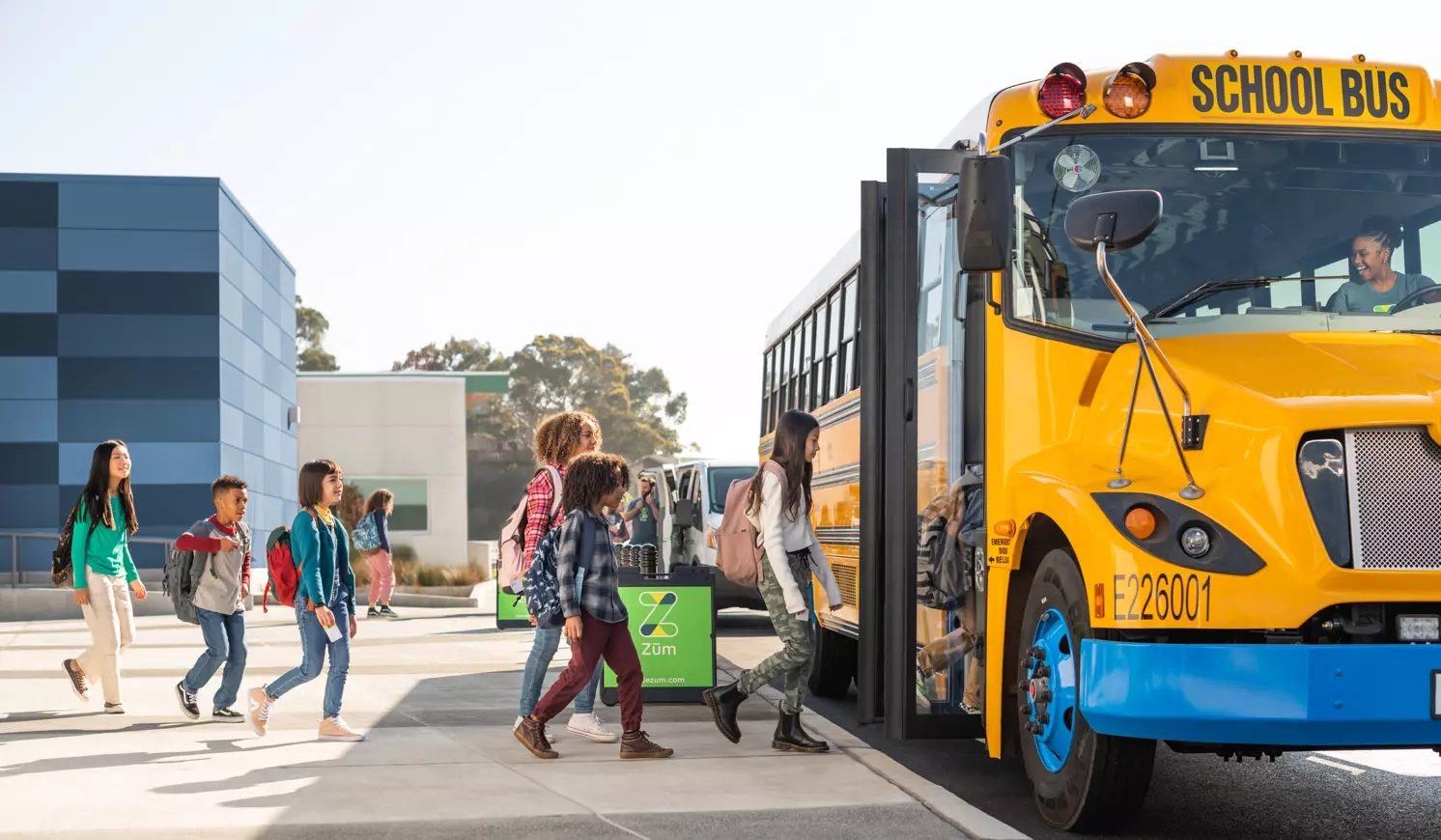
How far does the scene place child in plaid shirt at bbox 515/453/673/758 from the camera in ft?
27.5

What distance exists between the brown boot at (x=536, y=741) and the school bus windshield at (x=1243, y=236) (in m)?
3.42

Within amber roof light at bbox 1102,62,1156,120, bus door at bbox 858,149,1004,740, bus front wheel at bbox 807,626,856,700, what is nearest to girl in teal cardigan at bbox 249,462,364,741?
bus door at bbox 858,149,1004,740

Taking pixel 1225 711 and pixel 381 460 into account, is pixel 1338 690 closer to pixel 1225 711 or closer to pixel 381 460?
pixel 1225 711

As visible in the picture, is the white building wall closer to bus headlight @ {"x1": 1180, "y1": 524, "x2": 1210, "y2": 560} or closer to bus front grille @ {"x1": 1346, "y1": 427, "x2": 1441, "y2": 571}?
bus headlight @ {"x1": 1180, "y1": 524, "x2": 1210, "y2": 560}

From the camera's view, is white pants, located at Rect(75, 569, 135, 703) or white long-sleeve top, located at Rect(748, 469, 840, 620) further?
white pants, located at Rect(75, 569, 135, 703)

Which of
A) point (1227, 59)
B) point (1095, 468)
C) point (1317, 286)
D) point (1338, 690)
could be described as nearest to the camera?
point (1338, 690)

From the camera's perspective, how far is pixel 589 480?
8.44 m

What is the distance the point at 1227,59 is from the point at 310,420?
153 feet

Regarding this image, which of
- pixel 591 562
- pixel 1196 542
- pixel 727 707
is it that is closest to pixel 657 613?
pixel 727 707

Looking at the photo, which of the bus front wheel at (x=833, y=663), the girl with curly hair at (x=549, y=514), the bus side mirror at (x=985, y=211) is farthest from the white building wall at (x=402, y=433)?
the bus side mirror at (x=985, y=211)

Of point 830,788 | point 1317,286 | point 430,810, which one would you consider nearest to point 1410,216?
point 1317,286

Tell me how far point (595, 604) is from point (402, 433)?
43945 millimetres

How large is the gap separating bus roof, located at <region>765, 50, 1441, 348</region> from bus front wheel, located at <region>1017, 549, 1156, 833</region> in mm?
1968

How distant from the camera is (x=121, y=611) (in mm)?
10641
